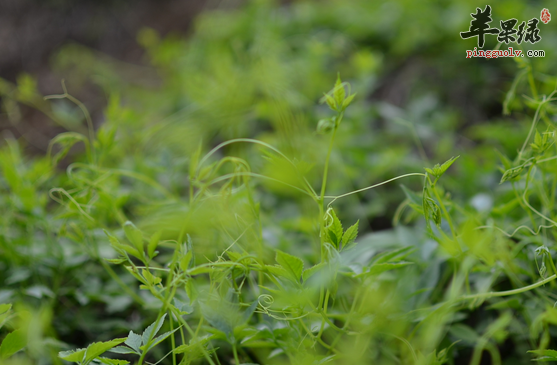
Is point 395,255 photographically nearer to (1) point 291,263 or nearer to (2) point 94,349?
(1) point 291,263

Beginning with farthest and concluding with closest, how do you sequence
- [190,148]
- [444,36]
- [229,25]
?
[229,25], [444,36], [190,148]

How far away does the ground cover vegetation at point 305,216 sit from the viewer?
487mm

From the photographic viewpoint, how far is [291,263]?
0.44m

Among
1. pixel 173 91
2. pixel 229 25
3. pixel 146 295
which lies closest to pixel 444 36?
pixel 229 25

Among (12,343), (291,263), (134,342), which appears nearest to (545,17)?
(291,263)

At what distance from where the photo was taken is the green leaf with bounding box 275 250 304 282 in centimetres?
43

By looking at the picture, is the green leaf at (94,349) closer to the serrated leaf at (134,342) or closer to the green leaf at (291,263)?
the serrated leaf at (134,342)

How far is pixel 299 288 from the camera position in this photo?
463 millimetres

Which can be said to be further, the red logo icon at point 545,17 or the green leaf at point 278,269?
the red logo icon at point 545,17

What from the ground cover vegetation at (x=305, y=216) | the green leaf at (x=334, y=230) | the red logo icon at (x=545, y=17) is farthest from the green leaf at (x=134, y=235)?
the red logo icon at (x=545, y=17)

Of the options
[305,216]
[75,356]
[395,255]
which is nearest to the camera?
[75,356]

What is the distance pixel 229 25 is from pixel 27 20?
1412 mm

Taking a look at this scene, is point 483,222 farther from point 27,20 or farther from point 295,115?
point 27,20

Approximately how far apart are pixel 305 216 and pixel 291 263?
1.35 ft
